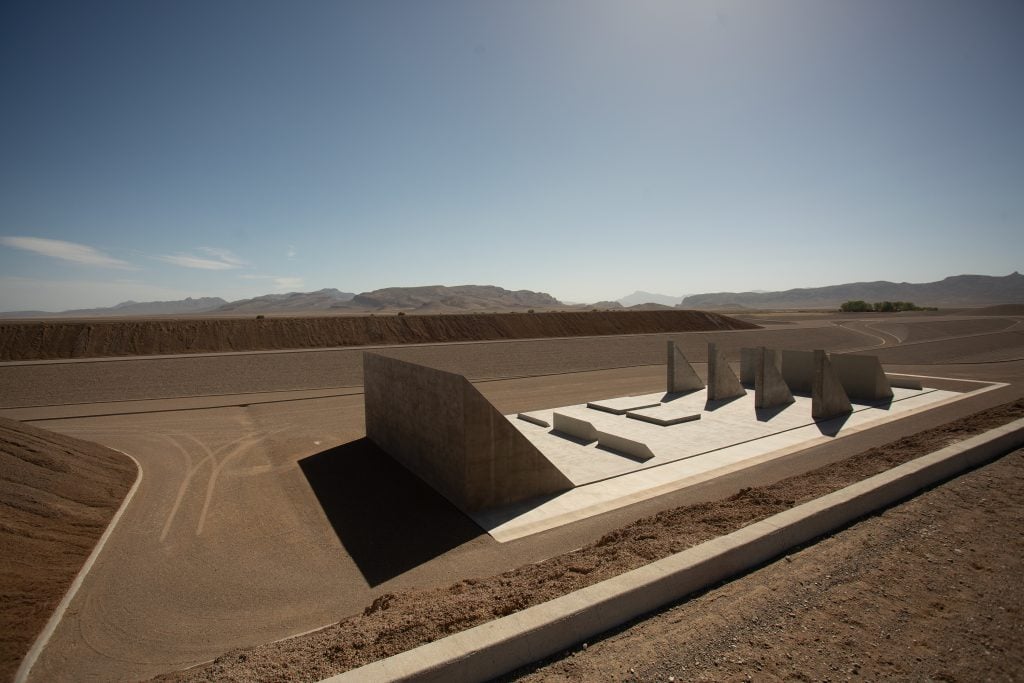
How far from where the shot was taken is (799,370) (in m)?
23.2

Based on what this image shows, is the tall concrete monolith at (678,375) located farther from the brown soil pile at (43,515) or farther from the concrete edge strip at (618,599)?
the brown soil pile at (43,515)

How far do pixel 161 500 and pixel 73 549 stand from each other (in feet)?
8.37

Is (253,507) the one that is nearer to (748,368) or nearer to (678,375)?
(678,375)

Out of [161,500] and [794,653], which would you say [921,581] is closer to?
[794,653]

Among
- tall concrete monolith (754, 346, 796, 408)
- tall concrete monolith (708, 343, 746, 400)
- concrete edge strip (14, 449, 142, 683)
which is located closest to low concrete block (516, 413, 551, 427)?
tall concrete monolith (708, 343, 746, 400)

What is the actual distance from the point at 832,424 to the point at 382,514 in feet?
48.9

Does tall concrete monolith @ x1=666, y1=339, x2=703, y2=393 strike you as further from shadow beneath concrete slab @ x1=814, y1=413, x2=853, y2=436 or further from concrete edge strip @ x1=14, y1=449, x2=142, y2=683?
concrete edge strip @ x1=14, y1=449, x2=142, y2=683

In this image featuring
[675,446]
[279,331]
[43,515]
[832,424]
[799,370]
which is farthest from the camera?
[279,331]

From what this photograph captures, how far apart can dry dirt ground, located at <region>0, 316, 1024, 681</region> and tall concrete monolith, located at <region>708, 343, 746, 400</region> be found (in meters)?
4.25

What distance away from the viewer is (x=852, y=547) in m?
6.29

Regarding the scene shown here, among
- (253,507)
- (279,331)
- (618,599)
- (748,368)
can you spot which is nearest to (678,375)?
(748,368)

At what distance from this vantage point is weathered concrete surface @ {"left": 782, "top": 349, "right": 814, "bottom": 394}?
22831mm

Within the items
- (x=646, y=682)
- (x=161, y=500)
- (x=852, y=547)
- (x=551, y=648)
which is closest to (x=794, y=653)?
(x=646, y=682)

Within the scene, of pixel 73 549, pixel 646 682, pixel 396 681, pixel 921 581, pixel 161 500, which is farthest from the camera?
pixel 161 500
